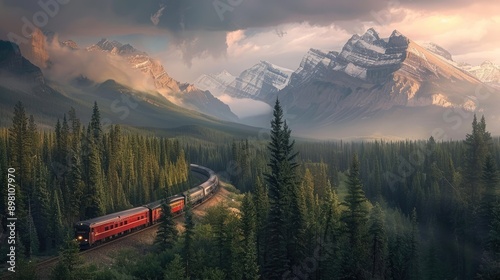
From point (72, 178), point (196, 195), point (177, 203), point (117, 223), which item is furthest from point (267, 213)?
point (72, 178)

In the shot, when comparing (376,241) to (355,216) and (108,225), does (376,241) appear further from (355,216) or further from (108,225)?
(108,225)

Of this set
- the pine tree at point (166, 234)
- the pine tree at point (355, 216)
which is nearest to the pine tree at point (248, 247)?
the pine tree at point (355, 216)

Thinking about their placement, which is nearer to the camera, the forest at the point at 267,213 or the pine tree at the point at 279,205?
the pine tree at the point at 279,205

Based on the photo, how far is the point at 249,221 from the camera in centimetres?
5844

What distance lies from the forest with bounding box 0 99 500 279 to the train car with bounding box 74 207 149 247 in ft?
13.0

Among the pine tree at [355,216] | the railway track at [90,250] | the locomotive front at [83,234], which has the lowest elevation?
the railway track at [90,250]

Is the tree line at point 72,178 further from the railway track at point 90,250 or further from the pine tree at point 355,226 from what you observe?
the pine tree at point 355,226

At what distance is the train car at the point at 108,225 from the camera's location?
209 ft

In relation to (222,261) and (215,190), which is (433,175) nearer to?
(215,190)

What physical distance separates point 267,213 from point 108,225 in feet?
75.8

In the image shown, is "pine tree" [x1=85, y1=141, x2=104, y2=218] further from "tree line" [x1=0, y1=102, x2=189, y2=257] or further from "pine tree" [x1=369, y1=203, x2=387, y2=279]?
"pine tree" [x1=369, y1=203, x2=387, y2=279]

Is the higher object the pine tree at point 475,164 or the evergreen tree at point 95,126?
the evergreen tree at point 95,126

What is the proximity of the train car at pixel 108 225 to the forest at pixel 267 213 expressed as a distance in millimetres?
3976

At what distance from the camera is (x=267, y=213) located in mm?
67750
